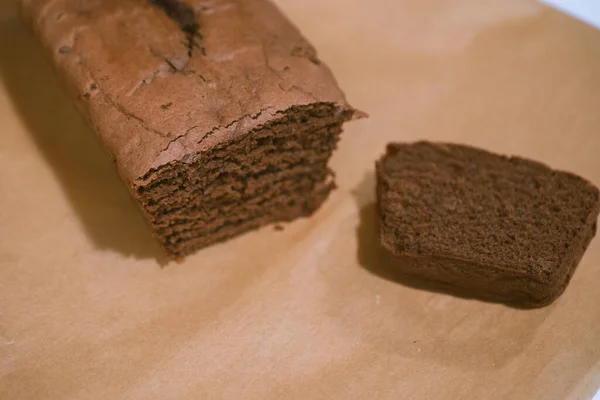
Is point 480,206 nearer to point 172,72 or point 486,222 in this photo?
point 486,222

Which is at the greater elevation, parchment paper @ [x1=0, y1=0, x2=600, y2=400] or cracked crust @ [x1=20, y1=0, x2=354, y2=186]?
cracked crust @ [x1=20, y1=0, x2=354, y2=186]

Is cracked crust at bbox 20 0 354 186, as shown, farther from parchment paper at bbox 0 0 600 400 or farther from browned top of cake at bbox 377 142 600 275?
parchment paper at bbox 0 0 600 400

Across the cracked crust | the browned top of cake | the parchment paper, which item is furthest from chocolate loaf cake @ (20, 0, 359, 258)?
the browned top of cake

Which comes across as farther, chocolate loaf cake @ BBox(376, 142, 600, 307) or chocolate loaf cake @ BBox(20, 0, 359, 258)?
chocolate loaf cake @ BBox(376, 142, 600, 307)

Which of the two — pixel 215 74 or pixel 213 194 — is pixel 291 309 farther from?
pixel 215 74

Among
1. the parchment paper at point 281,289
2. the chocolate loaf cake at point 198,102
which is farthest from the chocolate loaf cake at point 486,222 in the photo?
the chocolate loaf cake at point 198,102

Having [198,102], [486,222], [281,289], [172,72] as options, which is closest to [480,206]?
[486,222]
